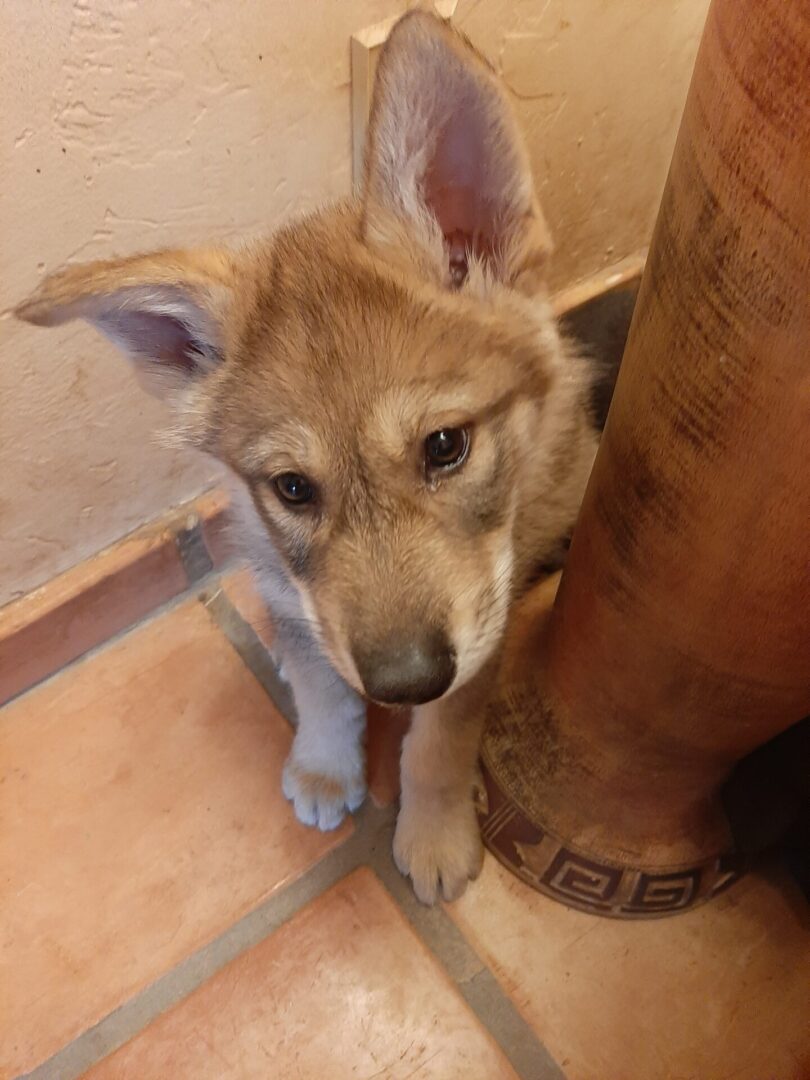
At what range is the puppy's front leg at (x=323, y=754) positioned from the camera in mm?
1577

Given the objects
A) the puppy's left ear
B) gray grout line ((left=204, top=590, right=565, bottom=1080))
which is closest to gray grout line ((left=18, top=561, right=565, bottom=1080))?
gray grout line ((left=204, top=590, right=565, bottom=1080))

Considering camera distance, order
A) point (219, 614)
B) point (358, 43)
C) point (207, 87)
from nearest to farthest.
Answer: point (207, 87) → point (358, 43) → point (219, 614)

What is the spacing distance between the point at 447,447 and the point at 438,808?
0.67 metres

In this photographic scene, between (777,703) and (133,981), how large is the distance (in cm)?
111

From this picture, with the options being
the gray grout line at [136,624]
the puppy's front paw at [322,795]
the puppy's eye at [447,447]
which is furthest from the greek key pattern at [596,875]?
the gray grout line at [136,624]

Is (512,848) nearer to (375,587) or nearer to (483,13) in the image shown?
(375,587)

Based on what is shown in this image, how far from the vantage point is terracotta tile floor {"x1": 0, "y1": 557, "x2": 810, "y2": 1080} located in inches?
55.1

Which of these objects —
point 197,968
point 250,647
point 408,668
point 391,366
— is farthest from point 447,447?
point 197,968

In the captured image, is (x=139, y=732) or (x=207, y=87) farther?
(x=139, y=732)

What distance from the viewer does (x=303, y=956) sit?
4.86ft

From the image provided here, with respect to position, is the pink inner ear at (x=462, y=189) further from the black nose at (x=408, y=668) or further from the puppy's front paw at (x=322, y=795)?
the puppy's front paw at (x=322, y=795)

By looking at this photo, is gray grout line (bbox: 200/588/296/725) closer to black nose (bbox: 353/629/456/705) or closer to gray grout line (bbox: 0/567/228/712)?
gray grout line (bbox: 0/567/228/712)

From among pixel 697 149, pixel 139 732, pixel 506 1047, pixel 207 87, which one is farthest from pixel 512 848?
pixel 207 87

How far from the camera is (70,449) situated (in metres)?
1.62
